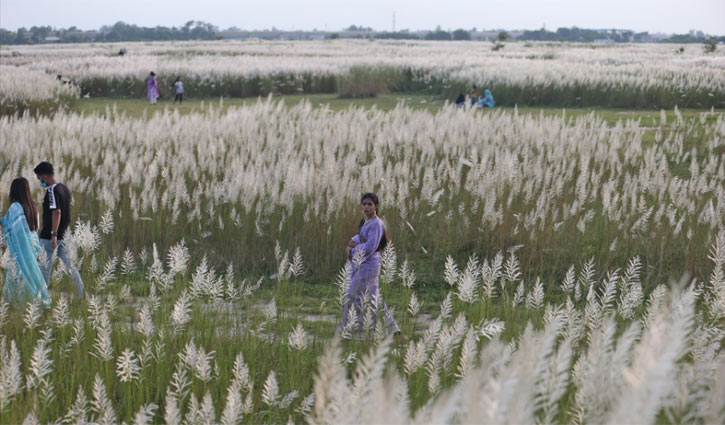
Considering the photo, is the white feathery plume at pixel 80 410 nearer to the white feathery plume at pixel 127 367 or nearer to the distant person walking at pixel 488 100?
the white feathery plume at pixel 127 367

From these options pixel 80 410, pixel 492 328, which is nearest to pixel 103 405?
pixel 80 410

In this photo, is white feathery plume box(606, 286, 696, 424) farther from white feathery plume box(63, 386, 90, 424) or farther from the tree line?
the tree line

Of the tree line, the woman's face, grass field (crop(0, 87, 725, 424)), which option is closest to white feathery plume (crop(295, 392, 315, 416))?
grass field (crop(0, 87, 725, 424))

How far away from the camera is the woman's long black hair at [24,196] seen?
16.6ft

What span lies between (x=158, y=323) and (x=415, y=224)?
11.3 feet

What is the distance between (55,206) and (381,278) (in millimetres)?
2824

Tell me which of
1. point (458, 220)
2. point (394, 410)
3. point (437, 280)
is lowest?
point (437, 280)

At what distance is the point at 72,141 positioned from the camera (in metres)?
8.50

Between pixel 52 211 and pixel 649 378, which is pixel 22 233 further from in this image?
pixel 649 378

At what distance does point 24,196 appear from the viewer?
201 inches

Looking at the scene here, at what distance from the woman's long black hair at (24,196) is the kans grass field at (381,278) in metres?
0.56

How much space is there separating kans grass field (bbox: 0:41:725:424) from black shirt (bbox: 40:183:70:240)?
1.99 feet

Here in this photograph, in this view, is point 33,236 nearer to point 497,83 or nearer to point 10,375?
point 10,375

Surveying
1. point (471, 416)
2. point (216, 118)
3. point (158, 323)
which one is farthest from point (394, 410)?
point (216, 118)
